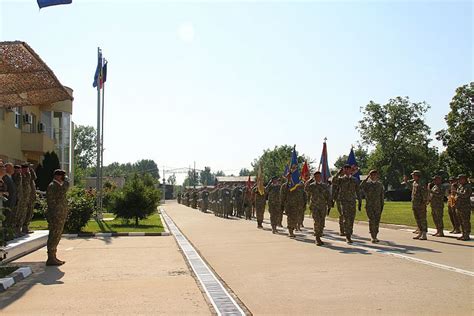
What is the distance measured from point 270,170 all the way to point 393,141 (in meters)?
25.6

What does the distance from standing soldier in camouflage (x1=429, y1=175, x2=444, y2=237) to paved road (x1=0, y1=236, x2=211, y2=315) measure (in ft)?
27.0

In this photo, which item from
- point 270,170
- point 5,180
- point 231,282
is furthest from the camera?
point 270,170

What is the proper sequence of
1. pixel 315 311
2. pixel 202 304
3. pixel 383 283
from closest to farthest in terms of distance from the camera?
1. pixel 315 311
2. pixel 202 304
3. pixel 383 283

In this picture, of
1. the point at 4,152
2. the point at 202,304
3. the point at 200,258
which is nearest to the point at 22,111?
the point at 4,152

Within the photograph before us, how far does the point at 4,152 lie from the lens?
87.2ft

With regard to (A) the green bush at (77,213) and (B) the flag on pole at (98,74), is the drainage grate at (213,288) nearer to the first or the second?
(A) the green bush at (77,213)

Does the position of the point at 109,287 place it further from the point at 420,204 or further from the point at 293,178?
the point at 420,204

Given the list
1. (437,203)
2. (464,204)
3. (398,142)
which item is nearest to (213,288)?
(464,204)

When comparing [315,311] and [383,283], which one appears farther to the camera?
[383,283]

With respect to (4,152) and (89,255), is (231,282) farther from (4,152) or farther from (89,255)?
(4,152)

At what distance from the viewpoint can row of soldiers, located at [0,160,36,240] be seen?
1233cm

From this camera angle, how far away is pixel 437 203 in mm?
17359

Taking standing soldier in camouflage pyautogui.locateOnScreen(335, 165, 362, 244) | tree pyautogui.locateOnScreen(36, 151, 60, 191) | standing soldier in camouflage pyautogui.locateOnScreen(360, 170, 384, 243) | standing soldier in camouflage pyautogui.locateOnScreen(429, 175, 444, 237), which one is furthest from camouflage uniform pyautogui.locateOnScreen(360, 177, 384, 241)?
tree pyautogui.locateOnScreen(36, 151, 60, 191)

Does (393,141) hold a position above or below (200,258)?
above
